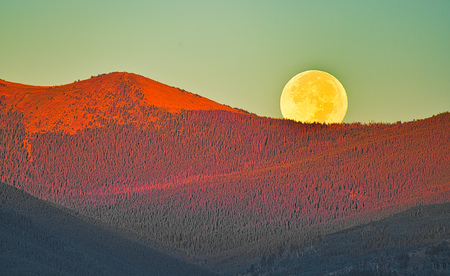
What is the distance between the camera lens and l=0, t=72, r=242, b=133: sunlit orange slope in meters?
107

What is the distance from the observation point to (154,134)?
106 metres

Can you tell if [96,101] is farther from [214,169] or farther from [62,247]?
[62,247]

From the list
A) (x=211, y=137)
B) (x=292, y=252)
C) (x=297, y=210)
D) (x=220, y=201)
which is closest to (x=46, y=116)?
(x=211, y=137)

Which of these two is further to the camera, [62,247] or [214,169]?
[214,169]

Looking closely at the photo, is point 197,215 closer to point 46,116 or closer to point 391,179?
point 391,179

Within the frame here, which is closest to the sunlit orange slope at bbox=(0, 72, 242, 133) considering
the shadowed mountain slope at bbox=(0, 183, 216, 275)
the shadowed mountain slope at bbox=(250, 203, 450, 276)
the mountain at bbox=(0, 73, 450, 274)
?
the mountain at bbox=(0, 73, 450, 274)

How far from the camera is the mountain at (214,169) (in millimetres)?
79688

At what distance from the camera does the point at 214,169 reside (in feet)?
323

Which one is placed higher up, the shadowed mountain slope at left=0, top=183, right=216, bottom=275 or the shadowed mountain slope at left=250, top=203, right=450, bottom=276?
the shadowed mountain slope at left=250, top=203, right=450, bottom=276

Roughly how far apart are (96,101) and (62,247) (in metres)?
68.1

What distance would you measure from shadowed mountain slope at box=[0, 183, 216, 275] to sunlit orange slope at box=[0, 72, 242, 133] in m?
48.8

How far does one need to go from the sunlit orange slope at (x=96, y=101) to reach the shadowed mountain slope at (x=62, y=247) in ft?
160

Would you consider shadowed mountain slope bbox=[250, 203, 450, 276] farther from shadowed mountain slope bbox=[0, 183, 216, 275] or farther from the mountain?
the mountain

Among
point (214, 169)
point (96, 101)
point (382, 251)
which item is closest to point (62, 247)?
point (382, 251)
